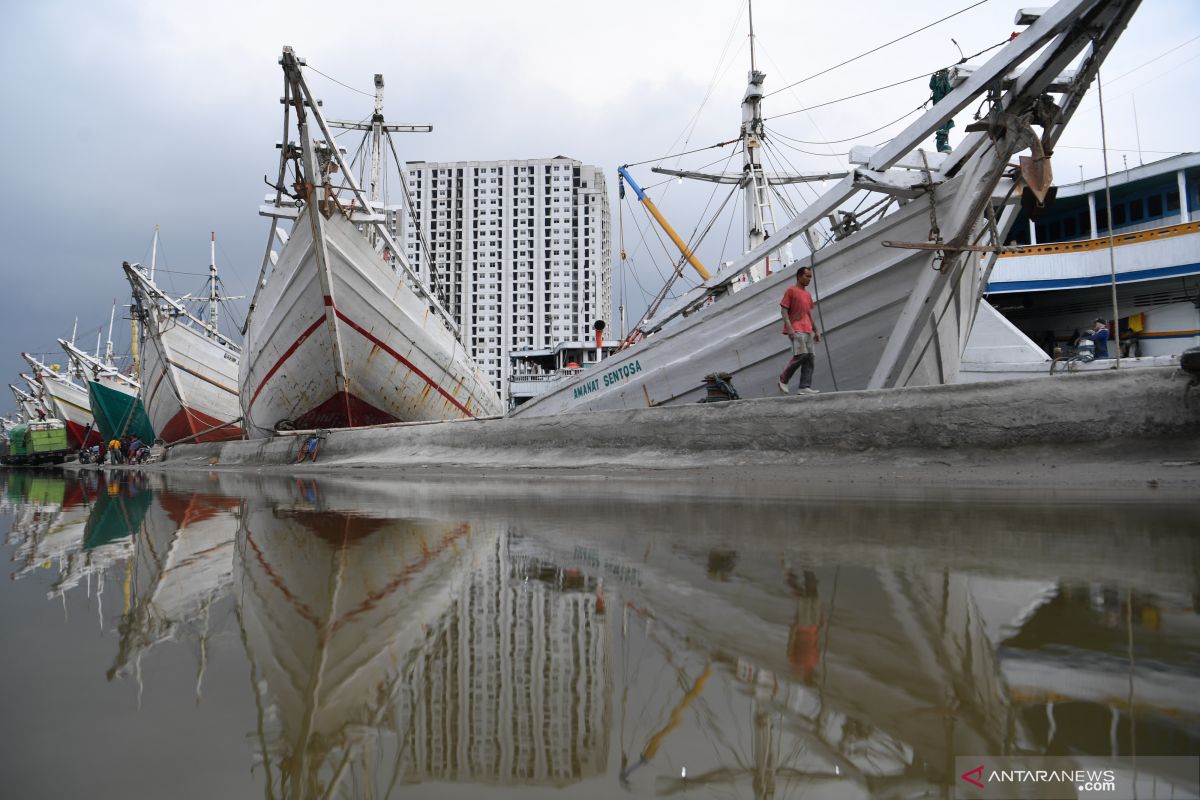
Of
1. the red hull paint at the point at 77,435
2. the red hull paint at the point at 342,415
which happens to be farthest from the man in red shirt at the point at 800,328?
the red hull paint at the point at 77,435

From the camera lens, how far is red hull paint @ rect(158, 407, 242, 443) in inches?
855

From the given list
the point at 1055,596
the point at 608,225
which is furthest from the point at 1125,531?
the point at 608,225

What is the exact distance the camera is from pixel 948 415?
4.91 m

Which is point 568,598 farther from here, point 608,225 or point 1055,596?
point 608,225

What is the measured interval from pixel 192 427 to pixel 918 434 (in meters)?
23.3

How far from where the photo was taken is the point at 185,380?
71.4 feet

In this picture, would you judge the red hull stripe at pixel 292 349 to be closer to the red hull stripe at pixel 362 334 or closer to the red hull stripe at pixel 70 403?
the red hull stripe at pixel 362 334

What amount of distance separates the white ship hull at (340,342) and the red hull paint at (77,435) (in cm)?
3308

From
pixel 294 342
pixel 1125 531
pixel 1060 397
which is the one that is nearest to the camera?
pixel 1125 531

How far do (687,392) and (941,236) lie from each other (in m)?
3.72

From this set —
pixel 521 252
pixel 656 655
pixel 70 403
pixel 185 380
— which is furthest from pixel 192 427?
pixel 521 252

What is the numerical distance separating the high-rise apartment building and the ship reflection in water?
232 ft

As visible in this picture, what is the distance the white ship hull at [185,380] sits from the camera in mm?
21469

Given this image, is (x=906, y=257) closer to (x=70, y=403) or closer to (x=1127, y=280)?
(x=1127, y=280)
